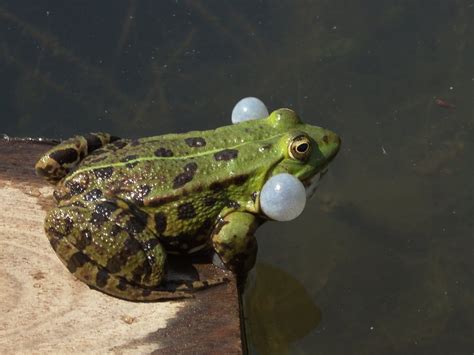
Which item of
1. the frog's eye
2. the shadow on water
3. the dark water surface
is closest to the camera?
the frog's eye

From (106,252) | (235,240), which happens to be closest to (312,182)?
(235,240)

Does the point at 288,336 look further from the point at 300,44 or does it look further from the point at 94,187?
the point at 300,44

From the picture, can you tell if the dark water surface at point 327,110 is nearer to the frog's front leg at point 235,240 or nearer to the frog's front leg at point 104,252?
the frog's front leg at point 235,240

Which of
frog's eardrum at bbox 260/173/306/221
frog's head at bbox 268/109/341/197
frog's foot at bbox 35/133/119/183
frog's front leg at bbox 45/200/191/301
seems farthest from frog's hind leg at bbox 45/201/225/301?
frog's head at bbox 268/109/341/197

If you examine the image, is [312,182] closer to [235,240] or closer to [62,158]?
[235,240]

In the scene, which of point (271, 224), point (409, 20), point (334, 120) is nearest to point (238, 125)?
point (271, 224)

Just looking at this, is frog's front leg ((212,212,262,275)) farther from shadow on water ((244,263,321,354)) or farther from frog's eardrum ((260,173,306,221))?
shadow on water ((244,263,321,354))
